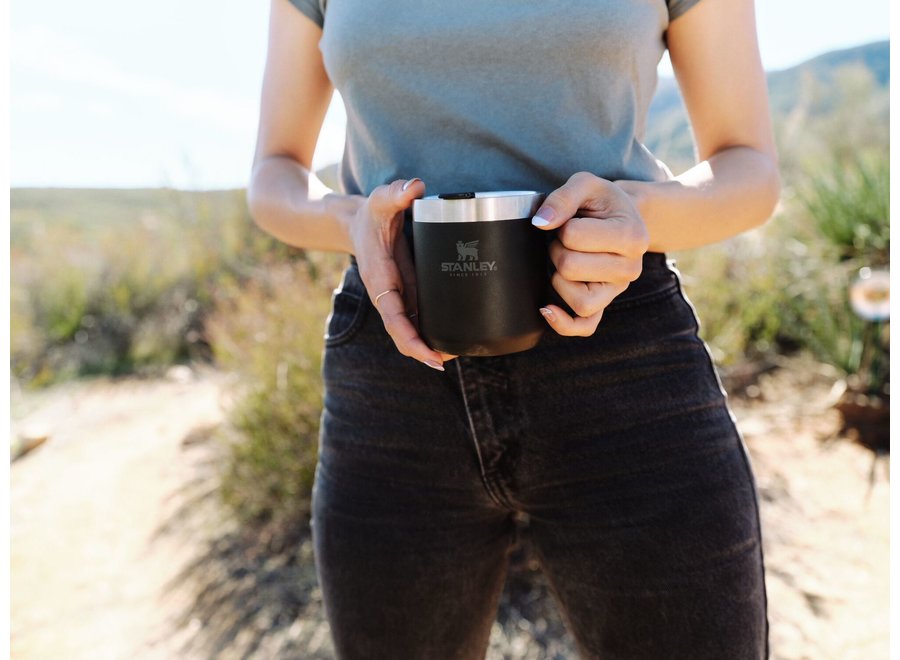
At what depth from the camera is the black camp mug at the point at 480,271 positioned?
689mm

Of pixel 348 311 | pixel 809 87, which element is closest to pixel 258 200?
pixel 348 311

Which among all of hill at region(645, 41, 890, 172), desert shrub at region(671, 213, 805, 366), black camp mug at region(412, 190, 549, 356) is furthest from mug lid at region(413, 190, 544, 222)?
hill at region(645, 41, 890, 172)

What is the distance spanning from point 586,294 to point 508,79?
33 centimetres

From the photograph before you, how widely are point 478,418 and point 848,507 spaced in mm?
2912

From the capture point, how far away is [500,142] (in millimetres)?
891

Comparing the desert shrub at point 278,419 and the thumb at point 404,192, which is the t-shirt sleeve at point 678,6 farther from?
the desert shrub at point 278,419

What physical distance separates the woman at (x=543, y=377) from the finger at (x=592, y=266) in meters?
0.03

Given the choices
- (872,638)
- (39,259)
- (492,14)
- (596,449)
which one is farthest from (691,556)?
(39,259)

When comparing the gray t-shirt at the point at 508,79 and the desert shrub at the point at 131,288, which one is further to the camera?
the desert shrub at the point at 131,288

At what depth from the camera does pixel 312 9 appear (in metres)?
1.02

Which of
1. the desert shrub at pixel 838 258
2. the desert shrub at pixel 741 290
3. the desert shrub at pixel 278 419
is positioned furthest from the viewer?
the desert shrub at pixel 741 290

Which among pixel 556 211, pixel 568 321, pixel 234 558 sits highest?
pixel 556 211

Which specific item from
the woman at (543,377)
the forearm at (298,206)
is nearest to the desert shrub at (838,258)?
the woman at (543,377)

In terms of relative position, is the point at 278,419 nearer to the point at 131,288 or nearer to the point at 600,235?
the point at 600,235
